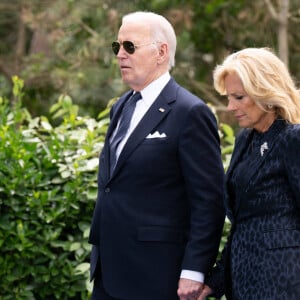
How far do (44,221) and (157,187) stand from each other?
1308 mm

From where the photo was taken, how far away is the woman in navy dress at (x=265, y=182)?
10.3 feet

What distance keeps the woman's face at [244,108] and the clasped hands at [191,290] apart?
2.34ft

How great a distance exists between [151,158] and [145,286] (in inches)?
22.6

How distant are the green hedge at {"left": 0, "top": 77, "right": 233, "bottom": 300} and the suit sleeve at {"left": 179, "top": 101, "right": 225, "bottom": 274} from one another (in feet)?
3.38

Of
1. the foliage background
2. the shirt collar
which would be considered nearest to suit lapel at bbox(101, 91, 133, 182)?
the shirt collar

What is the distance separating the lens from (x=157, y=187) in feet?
11.5

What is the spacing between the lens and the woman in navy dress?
10.3ft

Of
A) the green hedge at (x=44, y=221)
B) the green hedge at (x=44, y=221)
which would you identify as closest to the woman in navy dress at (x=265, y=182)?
the green hedge at (x=44, y=221)

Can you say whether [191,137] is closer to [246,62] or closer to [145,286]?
[246,62]

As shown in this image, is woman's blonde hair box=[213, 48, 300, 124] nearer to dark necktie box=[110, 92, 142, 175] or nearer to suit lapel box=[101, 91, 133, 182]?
dark necktie box=[110, 92, 142, 175]

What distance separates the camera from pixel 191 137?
3484mm

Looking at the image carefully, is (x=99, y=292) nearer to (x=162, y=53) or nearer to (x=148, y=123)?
(x=148, y=123)

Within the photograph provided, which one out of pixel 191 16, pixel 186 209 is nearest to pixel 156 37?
pixel 186 209

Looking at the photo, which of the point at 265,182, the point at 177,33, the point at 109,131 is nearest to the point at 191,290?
the point at 265,182
